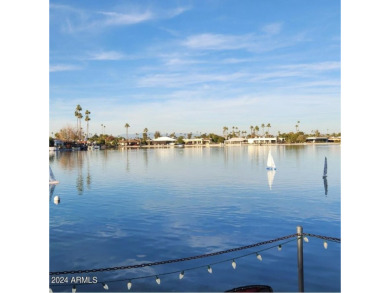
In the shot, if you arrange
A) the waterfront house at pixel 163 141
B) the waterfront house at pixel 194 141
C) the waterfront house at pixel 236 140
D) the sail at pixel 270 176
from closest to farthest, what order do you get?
the sail at pixel 270 176 < the waterfront house at pixel 163 141 < the waterfront house at pixel 194 141 < the waterfront house at pixel 236 140

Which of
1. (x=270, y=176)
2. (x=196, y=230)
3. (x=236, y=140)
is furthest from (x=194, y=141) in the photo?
(x=196, y=230)

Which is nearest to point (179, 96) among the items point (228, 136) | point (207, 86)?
point (207, 86)

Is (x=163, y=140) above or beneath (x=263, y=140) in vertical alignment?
above

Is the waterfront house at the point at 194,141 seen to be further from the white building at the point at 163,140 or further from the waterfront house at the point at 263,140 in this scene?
the waterfront house at the point at 263,140

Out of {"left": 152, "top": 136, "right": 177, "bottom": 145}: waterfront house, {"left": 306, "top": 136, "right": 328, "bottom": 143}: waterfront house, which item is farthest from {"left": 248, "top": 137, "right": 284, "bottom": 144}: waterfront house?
{"left": 152, "top": 136, "right": 177, "bottom": 145}: waterfront house

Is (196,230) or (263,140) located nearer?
(196,230)

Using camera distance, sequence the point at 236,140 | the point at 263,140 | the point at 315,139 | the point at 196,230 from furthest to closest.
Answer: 1. the point at 236,140
2. the point at 263,140
3. the point at 315,139
4. the point at 196,230

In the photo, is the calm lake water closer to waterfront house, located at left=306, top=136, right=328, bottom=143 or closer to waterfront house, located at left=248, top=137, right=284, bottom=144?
waterfront house, located at left=306, top=136, right=328, bottom=143

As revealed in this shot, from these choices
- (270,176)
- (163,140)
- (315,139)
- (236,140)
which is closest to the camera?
Answer: (270,176)

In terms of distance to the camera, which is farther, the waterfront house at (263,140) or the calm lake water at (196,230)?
the waterfront house at (263,140)

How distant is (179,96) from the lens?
13.9 m

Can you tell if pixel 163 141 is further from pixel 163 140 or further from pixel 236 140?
pixel 236 140

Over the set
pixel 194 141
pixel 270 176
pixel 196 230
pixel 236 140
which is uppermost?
pixel 236 140

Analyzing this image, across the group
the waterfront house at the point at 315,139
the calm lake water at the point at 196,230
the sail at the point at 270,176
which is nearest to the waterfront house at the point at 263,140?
the waterfront house at the point at 315,139
